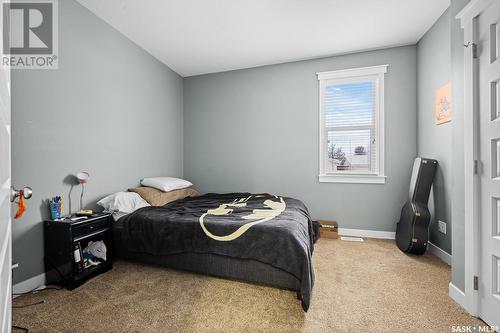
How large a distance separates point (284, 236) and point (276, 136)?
2149 millimetres

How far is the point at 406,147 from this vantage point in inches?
123

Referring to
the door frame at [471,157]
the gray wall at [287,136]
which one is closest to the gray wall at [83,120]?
the gray wall at [287,136]

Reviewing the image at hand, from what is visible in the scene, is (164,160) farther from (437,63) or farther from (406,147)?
(437,63)

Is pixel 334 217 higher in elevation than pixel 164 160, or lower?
lower

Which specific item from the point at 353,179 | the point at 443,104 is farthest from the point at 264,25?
the point at 353,179

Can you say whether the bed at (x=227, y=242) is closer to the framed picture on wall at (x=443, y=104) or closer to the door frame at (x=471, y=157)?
the door frame at (x=471, y=157)

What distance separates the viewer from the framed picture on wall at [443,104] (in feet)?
7.69

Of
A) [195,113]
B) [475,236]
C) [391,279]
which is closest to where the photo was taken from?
[475,236]

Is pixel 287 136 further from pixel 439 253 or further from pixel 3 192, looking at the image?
pixel 3 192

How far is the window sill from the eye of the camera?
3208 mm

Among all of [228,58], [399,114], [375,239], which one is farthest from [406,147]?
[228,58]

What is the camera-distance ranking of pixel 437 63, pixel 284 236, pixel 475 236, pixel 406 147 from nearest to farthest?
1. pixel 475 236
2. pixel 284 236
3. pixel 437 63
4. pixel 406 147

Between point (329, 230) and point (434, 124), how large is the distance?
1.88 metres

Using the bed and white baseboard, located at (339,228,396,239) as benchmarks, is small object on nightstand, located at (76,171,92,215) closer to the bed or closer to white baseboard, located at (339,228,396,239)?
the bed
